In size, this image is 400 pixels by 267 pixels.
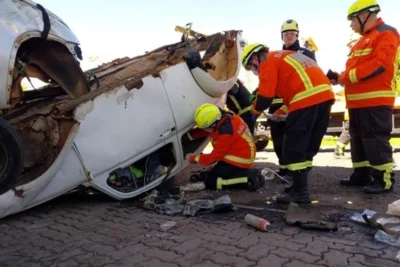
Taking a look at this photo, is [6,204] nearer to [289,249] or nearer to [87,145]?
[87,145]

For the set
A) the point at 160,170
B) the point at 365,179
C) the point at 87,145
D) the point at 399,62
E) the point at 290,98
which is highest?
the point at 399,62

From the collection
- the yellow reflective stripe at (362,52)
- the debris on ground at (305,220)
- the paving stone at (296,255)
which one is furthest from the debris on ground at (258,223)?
the yellow reflective stripe at (362,52)

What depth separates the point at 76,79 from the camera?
367cm

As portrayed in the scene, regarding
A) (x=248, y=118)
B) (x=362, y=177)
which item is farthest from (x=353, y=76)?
(x=248, y=118)

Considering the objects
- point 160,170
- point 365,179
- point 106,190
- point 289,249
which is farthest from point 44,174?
point 365,179

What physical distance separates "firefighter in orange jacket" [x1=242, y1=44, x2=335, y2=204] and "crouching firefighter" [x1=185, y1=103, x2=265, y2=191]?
0.59 m

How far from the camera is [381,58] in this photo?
3770 millimetres

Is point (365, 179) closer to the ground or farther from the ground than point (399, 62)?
closer to the ground

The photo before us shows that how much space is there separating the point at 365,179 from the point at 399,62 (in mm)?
1239

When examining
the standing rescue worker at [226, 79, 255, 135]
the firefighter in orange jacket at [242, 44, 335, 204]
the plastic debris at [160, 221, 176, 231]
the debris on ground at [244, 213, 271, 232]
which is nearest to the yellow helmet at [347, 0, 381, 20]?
the firefighter in orange jacket at [242, 44, 335, 204]

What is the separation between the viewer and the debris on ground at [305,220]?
9.37ft

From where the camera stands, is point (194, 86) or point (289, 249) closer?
point (289, 249)

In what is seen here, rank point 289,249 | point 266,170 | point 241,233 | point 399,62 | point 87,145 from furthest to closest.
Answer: point 266,170, point 399,62, point 87,145, point 241,233, point 289,249

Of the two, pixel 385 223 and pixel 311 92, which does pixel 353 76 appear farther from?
pixel 385 223
